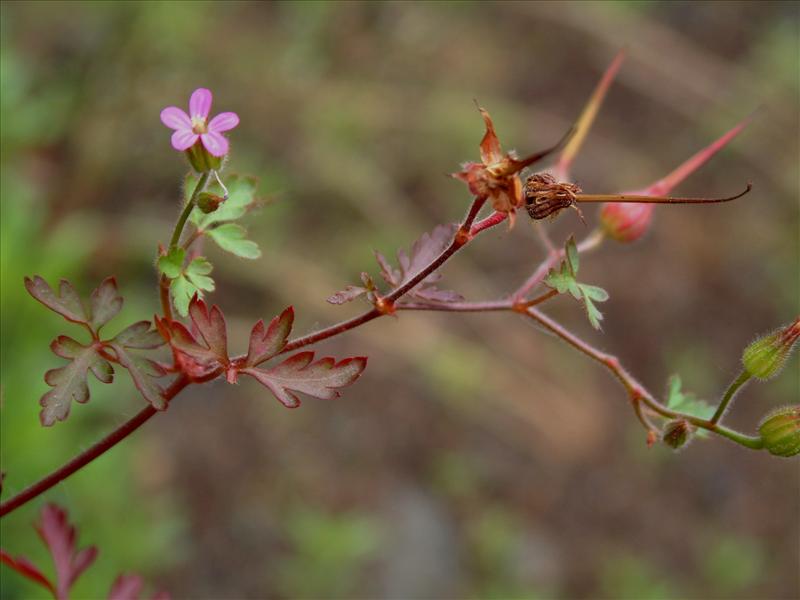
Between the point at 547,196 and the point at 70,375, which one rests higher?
the point at 547,196

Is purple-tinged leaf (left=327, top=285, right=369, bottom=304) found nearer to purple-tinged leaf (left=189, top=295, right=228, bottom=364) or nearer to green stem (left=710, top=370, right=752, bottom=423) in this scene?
purple-tinged leaf (left=189, top=295, right=228, bottom=364)

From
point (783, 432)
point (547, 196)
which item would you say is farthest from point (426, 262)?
point (783, 432)

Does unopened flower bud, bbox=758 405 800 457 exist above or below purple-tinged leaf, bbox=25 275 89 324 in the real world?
above

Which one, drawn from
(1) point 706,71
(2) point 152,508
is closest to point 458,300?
(2) point 152,508

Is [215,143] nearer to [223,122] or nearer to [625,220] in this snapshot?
[223,122]

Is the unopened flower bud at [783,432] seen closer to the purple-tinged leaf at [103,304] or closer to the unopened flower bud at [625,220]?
the unopened flower bud at [625,220]

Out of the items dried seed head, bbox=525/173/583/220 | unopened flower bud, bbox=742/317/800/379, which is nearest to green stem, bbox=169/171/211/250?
dried seed head, bbox=525/173/583/220
